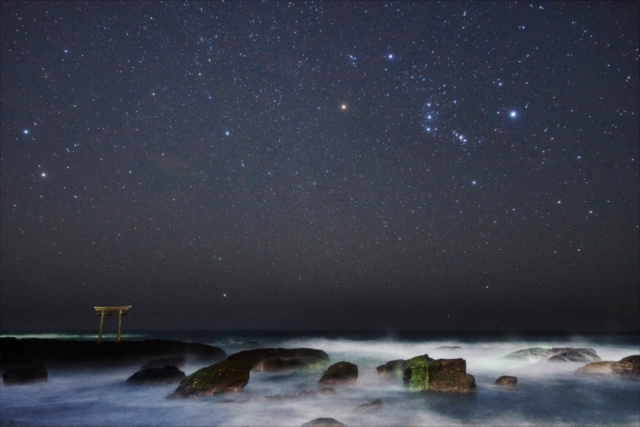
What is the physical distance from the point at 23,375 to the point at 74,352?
4755 mm

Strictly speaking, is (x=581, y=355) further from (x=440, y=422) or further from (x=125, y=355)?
(x=125, y=355)

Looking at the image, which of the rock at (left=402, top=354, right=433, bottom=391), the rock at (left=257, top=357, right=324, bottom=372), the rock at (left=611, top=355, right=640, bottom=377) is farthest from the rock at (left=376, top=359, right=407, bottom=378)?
the rock at (left=611, top=355, right=640, bottom=377)

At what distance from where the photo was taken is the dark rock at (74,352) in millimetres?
20734

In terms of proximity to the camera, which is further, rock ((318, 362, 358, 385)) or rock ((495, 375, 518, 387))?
rock ((495, 375, 518, 387))

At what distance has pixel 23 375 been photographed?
1695 centimetres

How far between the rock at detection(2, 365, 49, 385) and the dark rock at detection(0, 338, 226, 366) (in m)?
3.48

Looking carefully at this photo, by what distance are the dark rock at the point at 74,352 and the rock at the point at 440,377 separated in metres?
14.4

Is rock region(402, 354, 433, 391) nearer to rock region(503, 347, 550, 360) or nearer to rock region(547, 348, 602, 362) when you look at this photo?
rock region(547, 348, 602, 362)

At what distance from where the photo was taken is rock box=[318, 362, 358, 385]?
58.4 feet

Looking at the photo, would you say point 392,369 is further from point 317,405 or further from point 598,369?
point 598,369

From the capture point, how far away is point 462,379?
16281mm

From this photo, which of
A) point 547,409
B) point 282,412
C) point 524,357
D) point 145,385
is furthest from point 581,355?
point 145,385

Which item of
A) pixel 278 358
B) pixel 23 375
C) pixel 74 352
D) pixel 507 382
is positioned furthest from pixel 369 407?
pixel 74 352

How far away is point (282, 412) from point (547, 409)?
8969mm
